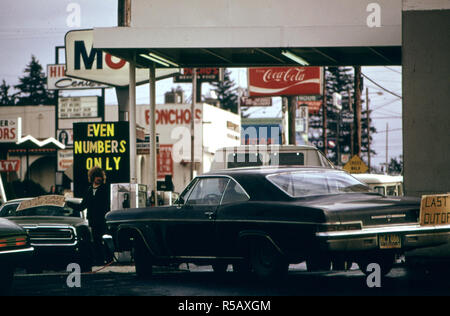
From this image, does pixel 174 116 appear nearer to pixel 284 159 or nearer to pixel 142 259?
pixel 284 159

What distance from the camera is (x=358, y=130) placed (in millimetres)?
43844

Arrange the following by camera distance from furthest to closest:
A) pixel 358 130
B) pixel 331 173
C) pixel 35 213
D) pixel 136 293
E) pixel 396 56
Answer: pixel 358 130
pixel 396 56
pixel 35 213
pixel 331 173
pixel 136 293

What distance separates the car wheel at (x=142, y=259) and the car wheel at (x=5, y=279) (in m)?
1.86

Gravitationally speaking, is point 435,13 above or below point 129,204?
above

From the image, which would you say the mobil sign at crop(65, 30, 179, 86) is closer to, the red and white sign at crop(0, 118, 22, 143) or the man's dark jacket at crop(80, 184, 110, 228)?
the man's dark jacket at crop(80, 184, 110, 228)

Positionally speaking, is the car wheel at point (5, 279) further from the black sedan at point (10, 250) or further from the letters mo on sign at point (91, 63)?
the letters mo on sign at point (91, 63)

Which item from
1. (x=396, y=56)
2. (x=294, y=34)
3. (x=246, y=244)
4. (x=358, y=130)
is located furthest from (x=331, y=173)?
(x=358, y=130)

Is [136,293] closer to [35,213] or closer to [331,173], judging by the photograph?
[331,173]

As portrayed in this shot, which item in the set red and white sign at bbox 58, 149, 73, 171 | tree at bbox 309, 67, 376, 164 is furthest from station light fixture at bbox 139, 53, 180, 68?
tree at bbox 309, 67, 376, 164

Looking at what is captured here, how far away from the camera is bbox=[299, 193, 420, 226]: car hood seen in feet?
31.4

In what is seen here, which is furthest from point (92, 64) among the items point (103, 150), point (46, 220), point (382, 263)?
point (382, 263)

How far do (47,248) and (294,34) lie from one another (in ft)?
20.0

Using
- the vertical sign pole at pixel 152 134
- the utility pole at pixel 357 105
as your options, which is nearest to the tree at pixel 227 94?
the utility pole at pixel 357 105

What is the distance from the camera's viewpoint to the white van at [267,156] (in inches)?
674
